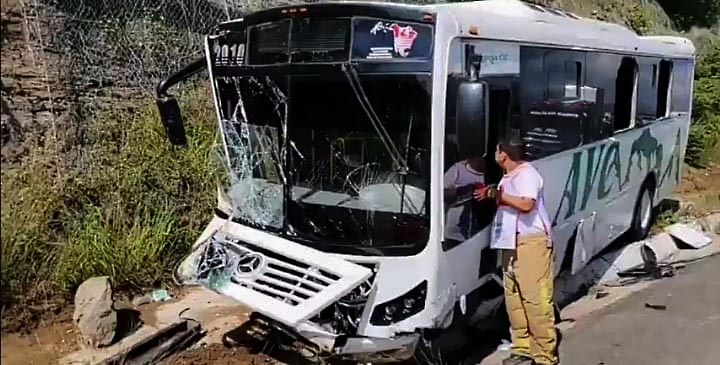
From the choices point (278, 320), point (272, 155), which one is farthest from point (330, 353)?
point (272, 155)

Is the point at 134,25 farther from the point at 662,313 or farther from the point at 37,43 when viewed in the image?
the point at 662,313

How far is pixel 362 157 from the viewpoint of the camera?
20.9 feet

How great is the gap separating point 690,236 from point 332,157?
711 centimetres

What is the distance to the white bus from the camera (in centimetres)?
591

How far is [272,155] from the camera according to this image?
6695mm

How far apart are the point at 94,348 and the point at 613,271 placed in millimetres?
6069

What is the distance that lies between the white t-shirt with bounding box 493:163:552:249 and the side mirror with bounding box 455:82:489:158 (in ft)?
2.70

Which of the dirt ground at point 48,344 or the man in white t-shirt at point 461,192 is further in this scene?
the dirt ground at point 48,344

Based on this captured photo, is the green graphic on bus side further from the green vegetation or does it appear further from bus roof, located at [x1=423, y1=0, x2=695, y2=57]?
the green vegetation

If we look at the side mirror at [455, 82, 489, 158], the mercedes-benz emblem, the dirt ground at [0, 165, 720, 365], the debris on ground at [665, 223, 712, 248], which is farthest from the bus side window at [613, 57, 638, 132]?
the dirt ground at [0, 165, 720, 365]

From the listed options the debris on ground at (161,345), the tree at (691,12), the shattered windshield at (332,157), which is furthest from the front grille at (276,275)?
the tree at (691,12)

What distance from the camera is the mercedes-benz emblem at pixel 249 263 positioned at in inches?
248

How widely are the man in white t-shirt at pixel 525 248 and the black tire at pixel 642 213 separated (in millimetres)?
4823

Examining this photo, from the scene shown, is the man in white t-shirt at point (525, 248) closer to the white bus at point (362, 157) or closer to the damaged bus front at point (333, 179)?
the white bus at point (362, 157)
